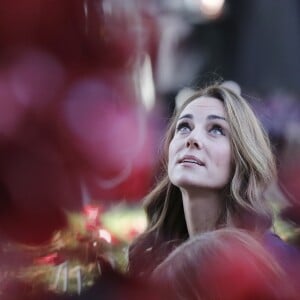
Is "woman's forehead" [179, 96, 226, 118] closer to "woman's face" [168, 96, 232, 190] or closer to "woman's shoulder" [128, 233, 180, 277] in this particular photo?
"woman's face" [168, 96, 232, 190]

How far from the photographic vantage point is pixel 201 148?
0.51 m

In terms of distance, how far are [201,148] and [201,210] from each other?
50mm

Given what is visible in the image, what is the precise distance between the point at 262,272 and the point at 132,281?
10 centimetres

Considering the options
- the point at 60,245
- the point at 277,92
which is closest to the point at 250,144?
the point at 277,92

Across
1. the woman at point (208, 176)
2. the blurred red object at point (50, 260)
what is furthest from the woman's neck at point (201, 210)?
the blurred red object at point (50, 260)

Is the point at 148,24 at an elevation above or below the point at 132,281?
above

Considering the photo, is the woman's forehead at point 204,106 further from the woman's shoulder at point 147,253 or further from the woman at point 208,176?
the woman's shoulder at point 147,253

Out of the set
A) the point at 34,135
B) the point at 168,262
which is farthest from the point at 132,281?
the point at 34,135

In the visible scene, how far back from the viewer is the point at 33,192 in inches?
20.3

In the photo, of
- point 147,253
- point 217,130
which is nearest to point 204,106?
point 217,130

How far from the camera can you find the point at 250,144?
1.68 feet

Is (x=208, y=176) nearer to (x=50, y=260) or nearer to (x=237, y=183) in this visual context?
(x=237, y=183)

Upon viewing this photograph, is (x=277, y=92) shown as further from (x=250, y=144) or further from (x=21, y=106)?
(x=21, y=106)

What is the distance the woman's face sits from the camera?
512 mm
